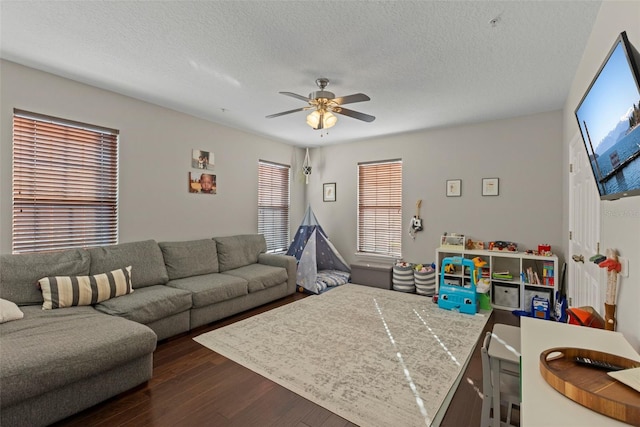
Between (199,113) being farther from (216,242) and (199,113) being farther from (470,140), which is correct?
(470,140)

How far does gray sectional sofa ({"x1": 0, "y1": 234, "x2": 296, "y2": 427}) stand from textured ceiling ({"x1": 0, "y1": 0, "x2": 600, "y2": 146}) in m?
1.84

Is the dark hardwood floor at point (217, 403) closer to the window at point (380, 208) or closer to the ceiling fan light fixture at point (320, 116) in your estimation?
the ceiling fan light fixture at point (320, 116)

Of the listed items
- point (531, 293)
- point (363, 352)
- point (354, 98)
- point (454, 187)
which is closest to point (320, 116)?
point (354, 98)

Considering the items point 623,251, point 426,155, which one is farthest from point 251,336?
point 426,155

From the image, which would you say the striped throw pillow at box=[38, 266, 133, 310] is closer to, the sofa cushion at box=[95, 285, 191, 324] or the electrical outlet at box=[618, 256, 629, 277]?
the sofa cushion at box=[95, 285, 191, 324]

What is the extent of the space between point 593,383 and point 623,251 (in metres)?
0.98

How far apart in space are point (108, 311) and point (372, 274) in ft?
12.0

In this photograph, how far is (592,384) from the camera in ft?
3.00

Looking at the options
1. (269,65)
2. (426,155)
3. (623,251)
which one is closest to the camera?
(623,251)

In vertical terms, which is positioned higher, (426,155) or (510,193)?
(426,155)

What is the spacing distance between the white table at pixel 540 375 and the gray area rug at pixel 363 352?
945 millimetres

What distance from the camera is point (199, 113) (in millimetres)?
4090

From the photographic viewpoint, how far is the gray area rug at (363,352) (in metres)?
2.03

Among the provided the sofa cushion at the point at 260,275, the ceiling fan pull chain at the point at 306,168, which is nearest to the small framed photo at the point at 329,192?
the ceiling fan pull chain at the point at 306,168
